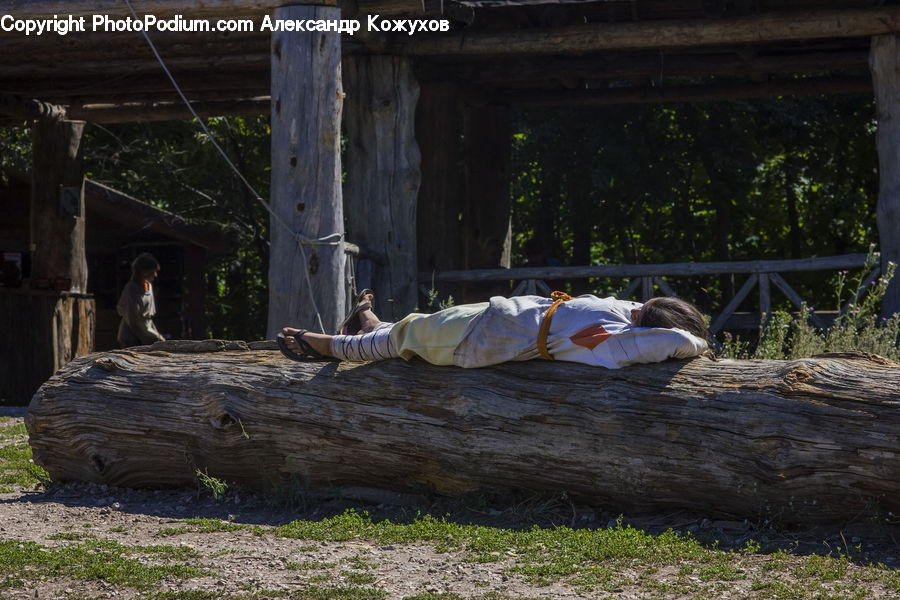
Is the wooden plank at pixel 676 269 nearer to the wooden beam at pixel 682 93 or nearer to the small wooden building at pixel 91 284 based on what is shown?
the wooden beam at pixel 682 93

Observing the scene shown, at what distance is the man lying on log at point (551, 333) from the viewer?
5.16 metres

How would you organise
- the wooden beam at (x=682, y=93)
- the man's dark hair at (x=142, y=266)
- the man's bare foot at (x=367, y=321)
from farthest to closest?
1. the wooden beam at (x=682, y=93)
2. the man's dark hair at (x=142, y=266)
3. the man's bare foot at (x=367, y=321)

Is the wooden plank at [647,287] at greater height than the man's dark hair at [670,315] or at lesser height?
greater

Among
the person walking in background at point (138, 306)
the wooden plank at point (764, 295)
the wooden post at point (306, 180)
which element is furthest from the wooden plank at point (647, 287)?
the person walking in background at point (138, 306)

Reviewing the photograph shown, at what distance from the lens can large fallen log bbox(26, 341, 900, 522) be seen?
186 inches

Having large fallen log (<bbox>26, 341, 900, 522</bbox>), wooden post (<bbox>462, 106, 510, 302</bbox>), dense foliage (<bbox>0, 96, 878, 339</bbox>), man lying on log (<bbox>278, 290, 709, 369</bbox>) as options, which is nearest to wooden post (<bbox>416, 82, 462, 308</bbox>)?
wooden post (<bbox>462, 106, 510, 302</bbox>)

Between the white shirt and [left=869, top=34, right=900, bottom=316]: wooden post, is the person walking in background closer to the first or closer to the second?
the white shirt

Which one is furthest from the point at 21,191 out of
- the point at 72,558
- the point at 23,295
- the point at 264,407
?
the point at 72,558

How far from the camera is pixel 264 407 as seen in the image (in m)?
5.79

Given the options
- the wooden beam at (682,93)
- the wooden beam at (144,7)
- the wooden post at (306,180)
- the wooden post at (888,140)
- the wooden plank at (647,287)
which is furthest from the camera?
the wooden beam at (682,93)

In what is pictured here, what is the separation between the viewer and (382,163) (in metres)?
9.40

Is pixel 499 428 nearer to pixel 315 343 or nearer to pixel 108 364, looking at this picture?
pixel 315 343

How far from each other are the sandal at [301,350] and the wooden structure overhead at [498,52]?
8.56ft

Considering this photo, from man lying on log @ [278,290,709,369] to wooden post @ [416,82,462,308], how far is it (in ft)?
17.0
